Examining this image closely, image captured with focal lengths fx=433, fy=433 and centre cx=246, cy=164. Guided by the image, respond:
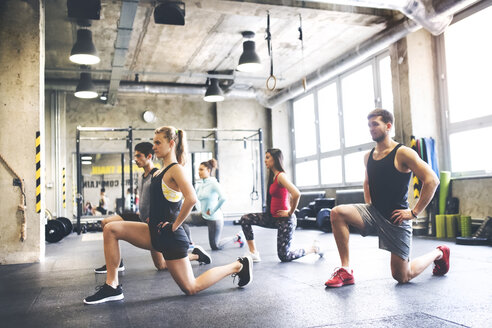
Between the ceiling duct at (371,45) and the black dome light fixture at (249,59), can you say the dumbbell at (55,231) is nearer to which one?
the black dome light fixture at (249,59)

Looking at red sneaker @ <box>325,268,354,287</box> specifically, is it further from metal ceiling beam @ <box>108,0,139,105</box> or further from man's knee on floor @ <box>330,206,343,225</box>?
metal ceiling beam @ <box>108,0,139,105</box>

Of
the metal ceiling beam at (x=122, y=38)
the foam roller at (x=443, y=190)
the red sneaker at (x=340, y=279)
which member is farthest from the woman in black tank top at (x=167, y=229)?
the foam roller at (x=443, y=190)

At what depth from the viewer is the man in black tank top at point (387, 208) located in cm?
288

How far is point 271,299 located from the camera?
2.79m

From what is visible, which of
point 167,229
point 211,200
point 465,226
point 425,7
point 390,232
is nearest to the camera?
point 167,229

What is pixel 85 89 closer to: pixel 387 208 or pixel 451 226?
pixel 451 226

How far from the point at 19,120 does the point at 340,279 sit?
4.07 meters

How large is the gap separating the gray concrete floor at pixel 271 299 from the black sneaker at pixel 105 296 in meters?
0.06

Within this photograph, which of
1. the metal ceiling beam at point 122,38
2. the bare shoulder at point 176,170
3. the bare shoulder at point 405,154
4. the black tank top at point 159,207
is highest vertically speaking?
the metal ceiling beam at point 122,38

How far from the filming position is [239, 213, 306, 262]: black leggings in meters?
4.20

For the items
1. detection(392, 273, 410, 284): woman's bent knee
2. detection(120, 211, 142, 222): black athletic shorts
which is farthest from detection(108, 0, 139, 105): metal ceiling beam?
detection(392, 273, 410, 284): woman's bent knee

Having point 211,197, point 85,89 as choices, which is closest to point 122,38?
point 85,89

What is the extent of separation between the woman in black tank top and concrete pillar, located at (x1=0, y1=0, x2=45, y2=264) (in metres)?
2.66

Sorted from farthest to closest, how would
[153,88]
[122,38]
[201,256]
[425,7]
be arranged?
[153,88], [122,38], [425,7], [201,256]
